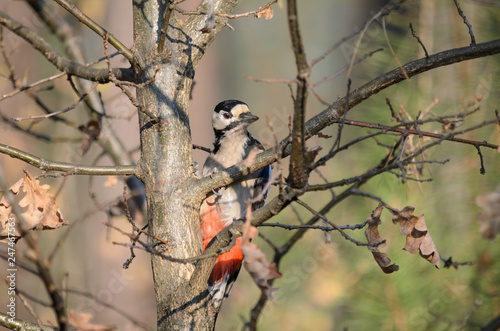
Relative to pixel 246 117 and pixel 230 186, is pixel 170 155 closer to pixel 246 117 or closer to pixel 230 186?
pixel 230 186

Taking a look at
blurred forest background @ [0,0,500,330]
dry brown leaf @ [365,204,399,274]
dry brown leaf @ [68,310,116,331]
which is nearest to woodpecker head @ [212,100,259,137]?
blurred forest background @ [0,0,500,330]

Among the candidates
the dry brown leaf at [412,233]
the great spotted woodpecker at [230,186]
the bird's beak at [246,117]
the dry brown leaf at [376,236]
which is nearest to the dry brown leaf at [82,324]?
the dry brown leaf at [376,236]

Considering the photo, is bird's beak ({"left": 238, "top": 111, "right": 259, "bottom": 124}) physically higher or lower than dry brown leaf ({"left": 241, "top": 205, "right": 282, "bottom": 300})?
higher

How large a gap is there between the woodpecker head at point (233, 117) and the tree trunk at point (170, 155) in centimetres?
123

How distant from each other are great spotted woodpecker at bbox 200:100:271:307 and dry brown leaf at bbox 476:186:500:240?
6.01ft

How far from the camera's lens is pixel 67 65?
2.48 metres

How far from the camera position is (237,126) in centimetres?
347

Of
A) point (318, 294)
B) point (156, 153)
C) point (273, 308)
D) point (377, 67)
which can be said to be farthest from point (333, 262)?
point (156, 153)

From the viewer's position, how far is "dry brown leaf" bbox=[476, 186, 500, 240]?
1.34 meters

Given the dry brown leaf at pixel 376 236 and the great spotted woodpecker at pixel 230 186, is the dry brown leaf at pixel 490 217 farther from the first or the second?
the great spotted woodpecker at pixel 230 186

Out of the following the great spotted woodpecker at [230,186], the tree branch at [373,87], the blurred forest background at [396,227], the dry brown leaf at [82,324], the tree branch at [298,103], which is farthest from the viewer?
the great spotted woodpecker at [230,186]

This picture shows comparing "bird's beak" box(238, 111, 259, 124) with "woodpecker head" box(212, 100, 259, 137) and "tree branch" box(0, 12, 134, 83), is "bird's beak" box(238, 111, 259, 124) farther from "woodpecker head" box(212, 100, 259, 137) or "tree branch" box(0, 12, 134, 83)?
"tree branch" box(0, 12, 134, 83)

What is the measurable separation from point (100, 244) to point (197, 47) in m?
4.59

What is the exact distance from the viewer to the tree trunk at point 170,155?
6.52ft
